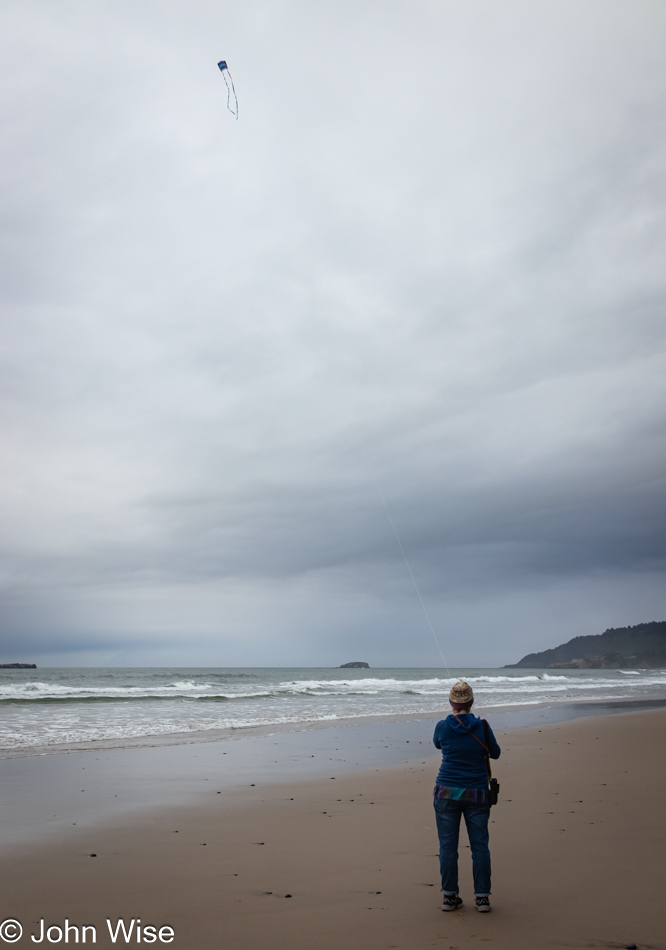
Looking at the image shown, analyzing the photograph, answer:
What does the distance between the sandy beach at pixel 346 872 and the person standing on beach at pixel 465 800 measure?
20cm

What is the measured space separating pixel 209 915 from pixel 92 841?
9.21 ft

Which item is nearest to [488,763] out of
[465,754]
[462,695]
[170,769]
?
[465,754]

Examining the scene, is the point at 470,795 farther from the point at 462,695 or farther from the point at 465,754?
the point at 462,695

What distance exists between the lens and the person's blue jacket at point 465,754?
5.05 meters

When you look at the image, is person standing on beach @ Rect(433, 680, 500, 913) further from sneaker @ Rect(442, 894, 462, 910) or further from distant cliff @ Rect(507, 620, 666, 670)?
distant cliff @ Rect(507, 620, 666, 670)

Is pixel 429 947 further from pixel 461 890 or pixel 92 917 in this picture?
pixel 92 917

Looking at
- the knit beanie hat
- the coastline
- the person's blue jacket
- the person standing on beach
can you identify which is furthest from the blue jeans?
the coastline

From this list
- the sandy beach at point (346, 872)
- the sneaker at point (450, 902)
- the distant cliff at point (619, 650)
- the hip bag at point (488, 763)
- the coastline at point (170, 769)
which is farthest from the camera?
the distant cliff at point (619, 650)

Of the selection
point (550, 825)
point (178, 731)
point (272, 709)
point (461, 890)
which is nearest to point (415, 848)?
point (461, 890)

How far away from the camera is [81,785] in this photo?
1006cm

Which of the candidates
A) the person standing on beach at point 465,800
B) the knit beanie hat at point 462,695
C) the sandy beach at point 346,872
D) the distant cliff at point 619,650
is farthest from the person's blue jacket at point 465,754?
the distant cliff at point 619,650

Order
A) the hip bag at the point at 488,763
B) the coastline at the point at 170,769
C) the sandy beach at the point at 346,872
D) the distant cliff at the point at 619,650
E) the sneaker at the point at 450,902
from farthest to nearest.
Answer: the distant cliff at the point at 619,650 < the coastline at the point at 170,769 < the hip bag at the point at 488,763 < the sneaker at the point at 450,902 < the sandy beach at the point at 346,872

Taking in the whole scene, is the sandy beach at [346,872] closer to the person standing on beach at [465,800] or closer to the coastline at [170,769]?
the person standing on beach at [465,800]

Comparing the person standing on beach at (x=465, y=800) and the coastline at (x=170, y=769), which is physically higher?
the person standing on beach at (x=465, y=800)
